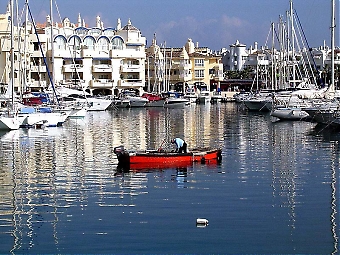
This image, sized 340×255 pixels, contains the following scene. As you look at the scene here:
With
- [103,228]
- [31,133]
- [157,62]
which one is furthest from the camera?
[157,62]

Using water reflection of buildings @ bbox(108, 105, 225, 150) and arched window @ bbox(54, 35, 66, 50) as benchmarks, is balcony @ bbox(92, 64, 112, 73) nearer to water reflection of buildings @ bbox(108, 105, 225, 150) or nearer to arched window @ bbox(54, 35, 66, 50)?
arched window @ bbox(54, 35, 66, 50)

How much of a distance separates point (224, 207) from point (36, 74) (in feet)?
267

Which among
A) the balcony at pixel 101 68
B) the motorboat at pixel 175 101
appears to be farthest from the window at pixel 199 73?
the motorboat at pixel 175 101

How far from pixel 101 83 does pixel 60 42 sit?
8.27 metres

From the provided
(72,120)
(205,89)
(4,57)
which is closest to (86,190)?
(72,120)

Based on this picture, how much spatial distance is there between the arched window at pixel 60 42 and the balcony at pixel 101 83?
646 cm

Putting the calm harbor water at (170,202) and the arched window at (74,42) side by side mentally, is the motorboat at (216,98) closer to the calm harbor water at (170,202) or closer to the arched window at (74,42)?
the arched window at (74,42)

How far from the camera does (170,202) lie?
73.2 feet

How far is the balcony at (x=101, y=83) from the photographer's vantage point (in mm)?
103750

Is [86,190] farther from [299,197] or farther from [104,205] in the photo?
[299,197]

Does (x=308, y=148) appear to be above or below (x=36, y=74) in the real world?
below

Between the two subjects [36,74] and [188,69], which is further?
[188,69]

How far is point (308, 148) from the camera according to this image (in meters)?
37.6

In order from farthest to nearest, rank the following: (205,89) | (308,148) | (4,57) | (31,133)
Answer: (205,89) → (4,57) → (31,133) → (308,148)
